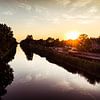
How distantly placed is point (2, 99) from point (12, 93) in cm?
347

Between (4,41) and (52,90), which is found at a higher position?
(4,41)

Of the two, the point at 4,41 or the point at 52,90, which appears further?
the point at 4,41

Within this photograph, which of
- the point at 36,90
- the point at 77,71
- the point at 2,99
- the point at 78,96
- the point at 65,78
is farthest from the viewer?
the point at 77,71

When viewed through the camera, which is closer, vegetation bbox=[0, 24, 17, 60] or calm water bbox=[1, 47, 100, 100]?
calm water bbox=[1, 47, 100, 100]

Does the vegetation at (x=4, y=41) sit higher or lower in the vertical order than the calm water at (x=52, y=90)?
higher

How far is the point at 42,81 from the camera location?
3544 centimetres

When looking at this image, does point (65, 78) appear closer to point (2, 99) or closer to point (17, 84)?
point (17, 84)

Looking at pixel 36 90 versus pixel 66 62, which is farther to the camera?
pixel 66 62

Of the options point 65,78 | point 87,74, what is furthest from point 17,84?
point 87,74

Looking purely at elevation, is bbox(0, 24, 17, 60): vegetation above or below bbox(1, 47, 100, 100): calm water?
above

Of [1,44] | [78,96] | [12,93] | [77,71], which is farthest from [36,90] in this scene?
[1,44]

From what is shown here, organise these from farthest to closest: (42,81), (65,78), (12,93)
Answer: (65,78) → (42,81) → (12,93)

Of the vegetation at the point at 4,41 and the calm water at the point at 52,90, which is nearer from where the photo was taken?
the calm water at the point at 52,90

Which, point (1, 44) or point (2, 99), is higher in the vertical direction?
point (1, 44)
